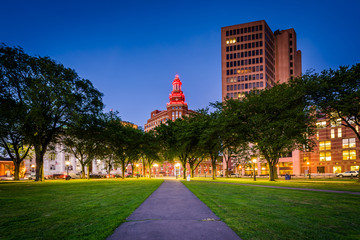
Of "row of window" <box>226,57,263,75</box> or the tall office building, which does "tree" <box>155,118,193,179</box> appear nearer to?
the tall office building

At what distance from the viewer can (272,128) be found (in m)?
31.8

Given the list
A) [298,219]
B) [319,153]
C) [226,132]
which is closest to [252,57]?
A: [319,153]

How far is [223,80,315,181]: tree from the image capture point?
3023 cm

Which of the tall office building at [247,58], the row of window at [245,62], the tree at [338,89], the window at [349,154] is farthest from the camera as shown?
the row of window at [245,62]

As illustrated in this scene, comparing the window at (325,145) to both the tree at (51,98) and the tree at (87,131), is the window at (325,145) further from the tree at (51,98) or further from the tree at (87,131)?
the tree at (51,98)

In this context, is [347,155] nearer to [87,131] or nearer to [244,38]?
[244,38]

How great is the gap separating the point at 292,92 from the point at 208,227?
29.5m

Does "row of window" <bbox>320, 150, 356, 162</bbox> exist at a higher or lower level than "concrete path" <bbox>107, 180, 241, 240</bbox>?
lower

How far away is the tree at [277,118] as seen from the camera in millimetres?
30234

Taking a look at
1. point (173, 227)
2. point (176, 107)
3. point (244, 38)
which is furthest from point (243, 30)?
point (173, 227)

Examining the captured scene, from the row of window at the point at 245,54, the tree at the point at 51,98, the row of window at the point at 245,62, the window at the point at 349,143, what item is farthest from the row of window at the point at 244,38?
the tree at the point at 51,98

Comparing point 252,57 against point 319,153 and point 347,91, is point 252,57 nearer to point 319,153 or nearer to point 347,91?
point 319,153

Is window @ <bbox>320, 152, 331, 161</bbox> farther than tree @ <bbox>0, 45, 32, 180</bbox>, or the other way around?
window @ <bbox>320, 152, 331, 161</bbox>

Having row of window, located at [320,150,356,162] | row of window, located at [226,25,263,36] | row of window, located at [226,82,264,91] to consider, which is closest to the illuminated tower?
row of window, located at [226,82,264,91]
